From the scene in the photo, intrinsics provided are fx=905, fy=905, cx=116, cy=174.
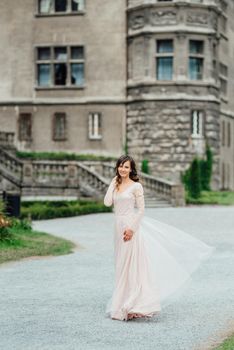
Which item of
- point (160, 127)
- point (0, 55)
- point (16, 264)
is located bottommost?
point (16, 264)

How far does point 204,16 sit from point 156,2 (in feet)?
8.09

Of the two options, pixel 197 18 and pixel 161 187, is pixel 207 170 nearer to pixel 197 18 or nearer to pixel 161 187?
pixel 161 187

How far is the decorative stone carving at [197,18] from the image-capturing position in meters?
43.3

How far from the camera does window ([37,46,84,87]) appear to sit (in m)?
45.7

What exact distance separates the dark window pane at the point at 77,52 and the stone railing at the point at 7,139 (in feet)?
19.4

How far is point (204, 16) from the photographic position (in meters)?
43.8

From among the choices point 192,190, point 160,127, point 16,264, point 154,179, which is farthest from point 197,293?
point 160,127

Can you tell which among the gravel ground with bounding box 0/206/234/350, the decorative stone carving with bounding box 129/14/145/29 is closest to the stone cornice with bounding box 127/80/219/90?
the decorative stone carving with bounding box 129/14/145/29

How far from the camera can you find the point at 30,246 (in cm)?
1869

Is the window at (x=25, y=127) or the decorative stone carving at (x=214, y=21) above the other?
the decorative stone carving at (x=214, y=21)

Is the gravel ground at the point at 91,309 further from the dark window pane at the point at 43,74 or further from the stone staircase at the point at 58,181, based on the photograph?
the dark window pane at the point at 43,74

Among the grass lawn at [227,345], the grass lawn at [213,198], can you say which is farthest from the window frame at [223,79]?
the grass lawn at [227,345]

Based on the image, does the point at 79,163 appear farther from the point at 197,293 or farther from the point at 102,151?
the point at 197,293

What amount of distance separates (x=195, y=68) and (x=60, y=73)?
6915mm
